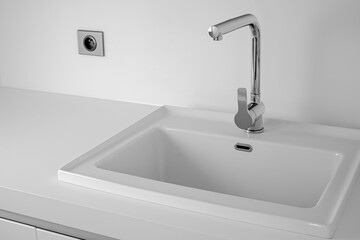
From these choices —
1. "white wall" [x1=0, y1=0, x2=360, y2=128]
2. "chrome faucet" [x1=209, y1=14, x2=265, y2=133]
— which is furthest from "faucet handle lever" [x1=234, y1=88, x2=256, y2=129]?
"white wall" [x1=0, y1=0, x2=360, y2=128]

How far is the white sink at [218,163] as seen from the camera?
1.15 metres

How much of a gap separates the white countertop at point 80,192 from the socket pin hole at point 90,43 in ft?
0.59

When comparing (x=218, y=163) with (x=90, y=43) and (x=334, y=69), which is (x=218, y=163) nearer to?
(x=334, y=69)

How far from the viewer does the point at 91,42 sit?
5.88 ft

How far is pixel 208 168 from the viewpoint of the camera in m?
1.53

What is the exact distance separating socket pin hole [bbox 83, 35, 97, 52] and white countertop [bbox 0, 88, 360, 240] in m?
0.18

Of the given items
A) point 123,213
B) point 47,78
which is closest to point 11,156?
point 123,213

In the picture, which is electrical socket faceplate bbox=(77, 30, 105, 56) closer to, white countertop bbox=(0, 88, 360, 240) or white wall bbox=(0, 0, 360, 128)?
white wall bbox=(0, 0, 360, 128)

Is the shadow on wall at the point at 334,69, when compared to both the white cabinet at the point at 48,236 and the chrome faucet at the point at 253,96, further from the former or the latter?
the white cabinet at the point at 48,236

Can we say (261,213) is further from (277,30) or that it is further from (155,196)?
(277,30)

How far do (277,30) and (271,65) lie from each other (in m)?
0.10

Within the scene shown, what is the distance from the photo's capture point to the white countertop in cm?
105

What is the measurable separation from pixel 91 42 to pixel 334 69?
0.76 m

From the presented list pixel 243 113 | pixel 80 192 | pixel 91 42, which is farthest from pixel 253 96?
pixel 91 42
